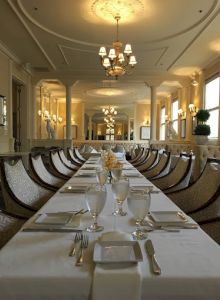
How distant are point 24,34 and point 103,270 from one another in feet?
21.4

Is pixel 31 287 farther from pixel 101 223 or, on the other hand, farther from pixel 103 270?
pixel 101 223

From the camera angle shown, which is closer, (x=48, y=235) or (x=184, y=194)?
(x=48, y=235)

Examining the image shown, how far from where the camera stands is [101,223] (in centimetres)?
123

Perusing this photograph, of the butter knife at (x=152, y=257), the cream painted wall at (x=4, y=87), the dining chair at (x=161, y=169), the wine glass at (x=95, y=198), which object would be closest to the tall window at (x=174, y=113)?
the cream painted wall at (x=4, y=87)

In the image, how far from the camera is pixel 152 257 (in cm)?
88

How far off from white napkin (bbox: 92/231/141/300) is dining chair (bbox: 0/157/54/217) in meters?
1.20

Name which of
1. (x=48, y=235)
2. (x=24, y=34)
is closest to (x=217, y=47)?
(x=24, y=34)

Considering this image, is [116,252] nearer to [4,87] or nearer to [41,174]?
[41,174]

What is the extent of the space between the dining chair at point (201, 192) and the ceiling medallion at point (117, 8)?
351 cm

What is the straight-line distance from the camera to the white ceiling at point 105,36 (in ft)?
16.8

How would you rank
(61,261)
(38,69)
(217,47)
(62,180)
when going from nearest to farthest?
(61,261) < (62,180) < (217,47) < (38,69)

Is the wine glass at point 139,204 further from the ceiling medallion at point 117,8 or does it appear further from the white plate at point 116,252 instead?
the ceiling medallion at point 117,8

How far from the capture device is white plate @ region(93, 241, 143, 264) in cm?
82

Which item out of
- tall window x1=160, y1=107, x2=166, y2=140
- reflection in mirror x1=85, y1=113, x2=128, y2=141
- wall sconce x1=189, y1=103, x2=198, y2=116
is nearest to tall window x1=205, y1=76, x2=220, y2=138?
wall sconce x1=189, y1=103, x2=198, y2=116
